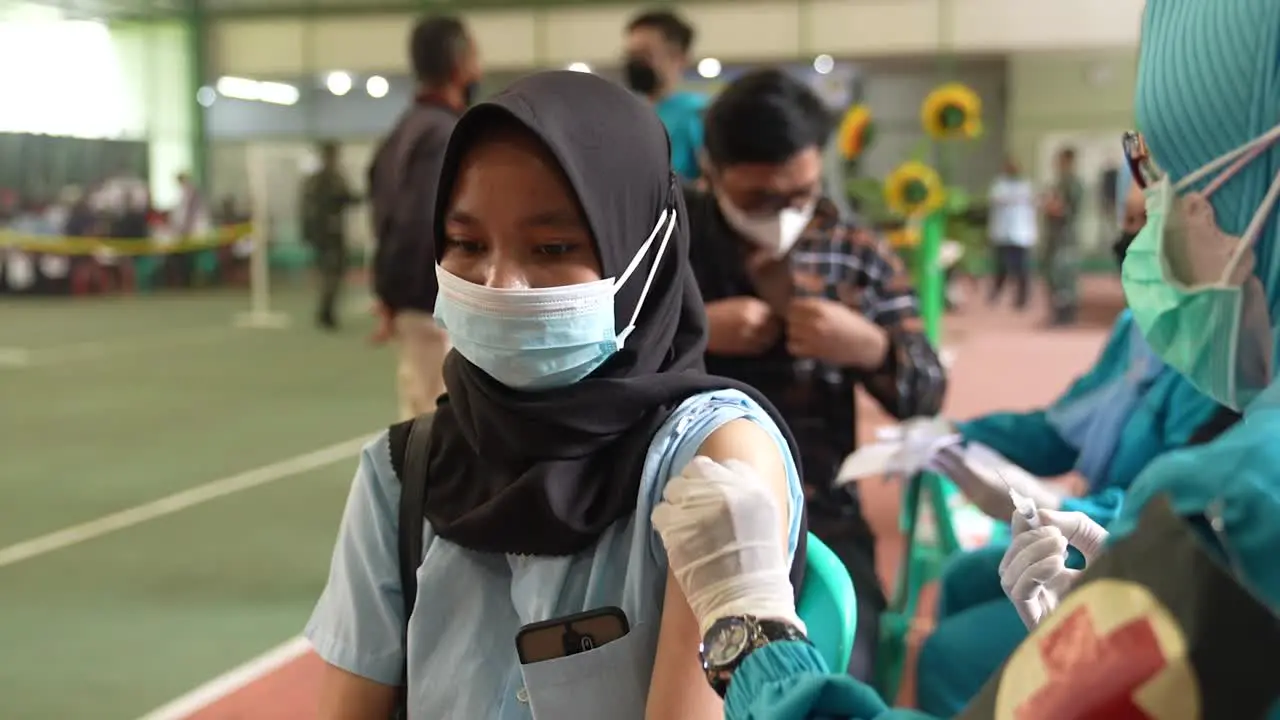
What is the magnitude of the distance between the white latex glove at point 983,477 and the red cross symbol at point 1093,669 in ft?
5.43

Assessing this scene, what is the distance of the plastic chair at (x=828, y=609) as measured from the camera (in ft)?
5.08

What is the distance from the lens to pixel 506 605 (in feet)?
5.10

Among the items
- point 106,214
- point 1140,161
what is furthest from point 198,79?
point 1140,161

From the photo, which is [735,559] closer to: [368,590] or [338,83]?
[368,590]

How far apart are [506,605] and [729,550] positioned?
1.55 ft

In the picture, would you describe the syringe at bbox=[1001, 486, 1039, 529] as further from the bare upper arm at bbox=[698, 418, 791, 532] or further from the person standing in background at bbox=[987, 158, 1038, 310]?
the person standing in background at bbox=[987, 158, 1038, 310]

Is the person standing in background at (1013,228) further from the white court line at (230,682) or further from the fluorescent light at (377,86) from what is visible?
the white court line at (230,682)

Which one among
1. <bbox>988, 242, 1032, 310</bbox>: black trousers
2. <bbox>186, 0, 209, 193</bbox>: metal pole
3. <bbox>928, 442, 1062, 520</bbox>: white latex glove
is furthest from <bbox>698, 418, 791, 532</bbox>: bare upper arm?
<bbox>186, 0, 209, 193</bbox>: metal pole

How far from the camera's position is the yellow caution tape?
16.2 metres

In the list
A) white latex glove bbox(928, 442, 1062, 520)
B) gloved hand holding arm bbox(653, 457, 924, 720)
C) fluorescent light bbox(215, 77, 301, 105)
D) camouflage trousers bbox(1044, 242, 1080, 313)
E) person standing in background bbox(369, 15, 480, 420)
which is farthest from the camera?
fluorescent light bbox(215, 77, 301, 105)

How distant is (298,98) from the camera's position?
71.6ft

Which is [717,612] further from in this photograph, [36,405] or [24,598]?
[36,405]

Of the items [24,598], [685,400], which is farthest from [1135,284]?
[24,598]

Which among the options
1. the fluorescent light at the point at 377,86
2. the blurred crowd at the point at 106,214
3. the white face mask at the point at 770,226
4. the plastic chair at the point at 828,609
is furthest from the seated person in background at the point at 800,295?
the fluorescent light at the point at 377,86
